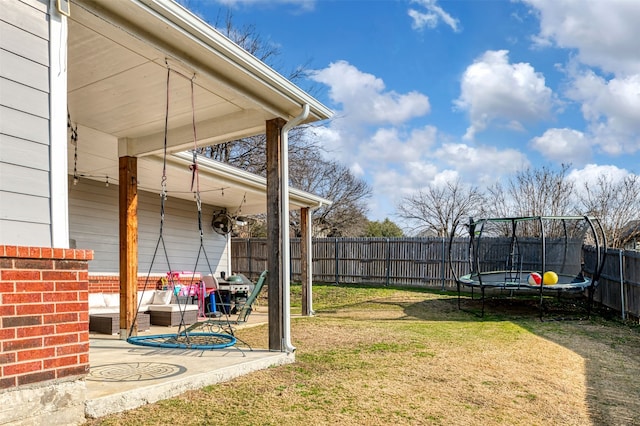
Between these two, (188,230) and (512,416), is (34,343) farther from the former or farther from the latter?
(188,230)

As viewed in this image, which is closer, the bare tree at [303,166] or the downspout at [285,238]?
the downspout at [285,238]

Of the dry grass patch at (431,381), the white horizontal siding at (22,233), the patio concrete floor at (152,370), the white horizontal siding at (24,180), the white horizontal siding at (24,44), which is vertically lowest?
the dry grass patch at (431,381)

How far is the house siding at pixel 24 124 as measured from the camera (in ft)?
8.40

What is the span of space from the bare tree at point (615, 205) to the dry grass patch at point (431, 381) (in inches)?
348

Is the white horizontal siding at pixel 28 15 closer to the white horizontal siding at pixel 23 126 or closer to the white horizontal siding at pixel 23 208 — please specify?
the white horizontal siding at pixel 23 126

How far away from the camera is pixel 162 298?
8281 millimetres

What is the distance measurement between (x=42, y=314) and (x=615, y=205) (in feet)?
57.6

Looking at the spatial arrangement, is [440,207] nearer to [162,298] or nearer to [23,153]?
[162,298]

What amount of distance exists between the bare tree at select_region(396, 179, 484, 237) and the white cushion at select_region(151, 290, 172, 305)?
1879 cm

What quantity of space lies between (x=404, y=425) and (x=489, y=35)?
38.4 ft

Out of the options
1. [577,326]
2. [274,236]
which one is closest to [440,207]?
[577,326]

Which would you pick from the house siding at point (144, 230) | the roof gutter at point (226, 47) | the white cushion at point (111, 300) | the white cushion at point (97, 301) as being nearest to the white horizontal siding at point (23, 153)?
the roof gutter at point (226, 47)

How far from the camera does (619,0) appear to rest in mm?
8656

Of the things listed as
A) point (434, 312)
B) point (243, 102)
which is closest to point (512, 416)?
point (243, 102)
